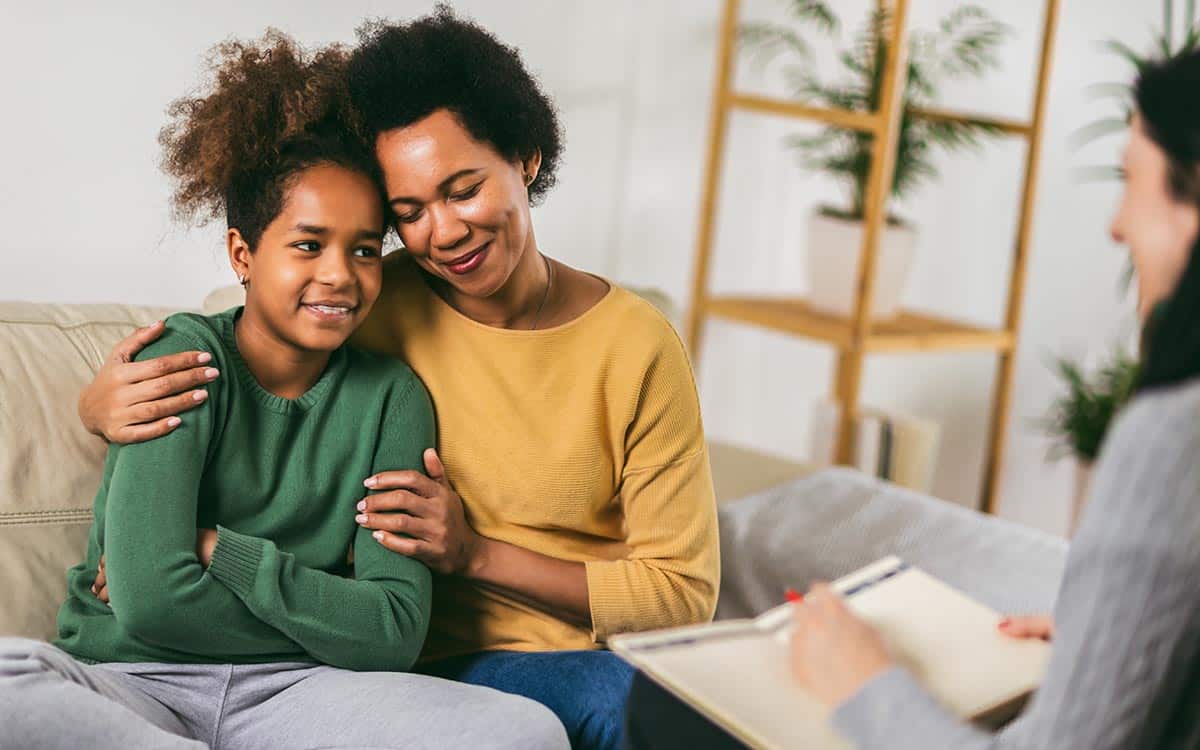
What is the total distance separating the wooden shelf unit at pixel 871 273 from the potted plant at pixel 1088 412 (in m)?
0.20

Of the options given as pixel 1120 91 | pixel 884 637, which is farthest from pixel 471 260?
pixel 1120 91

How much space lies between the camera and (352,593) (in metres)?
1.34

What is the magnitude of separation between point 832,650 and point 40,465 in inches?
36.3

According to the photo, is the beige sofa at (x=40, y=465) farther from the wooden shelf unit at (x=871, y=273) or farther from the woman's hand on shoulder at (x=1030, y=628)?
the wooden shelf unit at (x=871, y=273)

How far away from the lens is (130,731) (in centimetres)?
116

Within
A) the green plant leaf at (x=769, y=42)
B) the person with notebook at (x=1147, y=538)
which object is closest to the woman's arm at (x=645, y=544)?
the person with notebook at (x=1147, y=538)

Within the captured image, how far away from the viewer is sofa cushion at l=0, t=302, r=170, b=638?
56.3 inches

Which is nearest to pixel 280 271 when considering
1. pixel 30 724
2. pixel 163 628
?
pixel 163 628

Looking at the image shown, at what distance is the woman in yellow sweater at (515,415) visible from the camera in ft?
4.63

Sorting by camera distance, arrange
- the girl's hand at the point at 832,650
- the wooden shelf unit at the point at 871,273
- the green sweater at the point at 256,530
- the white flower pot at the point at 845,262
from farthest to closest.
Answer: the white flower pot at the point at 845,262
the wooden shelf unit at the point at 871,273
the green sweater at the point at 256,530
the girl's hand at the point at 832,650

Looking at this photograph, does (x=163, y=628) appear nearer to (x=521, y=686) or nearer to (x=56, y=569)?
(x=56, y=569)

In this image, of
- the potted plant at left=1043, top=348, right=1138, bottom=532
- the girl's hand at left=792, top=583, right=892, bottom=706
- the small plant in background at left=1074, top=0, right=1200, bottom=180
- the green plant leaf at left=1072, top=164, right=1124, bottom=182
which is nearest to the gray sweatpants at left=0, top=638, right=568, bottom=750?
the girl's hand at left=792, top=583, right=892, bottom=706

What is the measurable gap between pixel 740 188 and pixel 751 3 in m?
0.43

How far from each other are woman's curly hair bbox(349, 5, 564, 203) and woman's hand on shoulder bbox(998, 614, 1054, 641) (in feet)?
2.36
